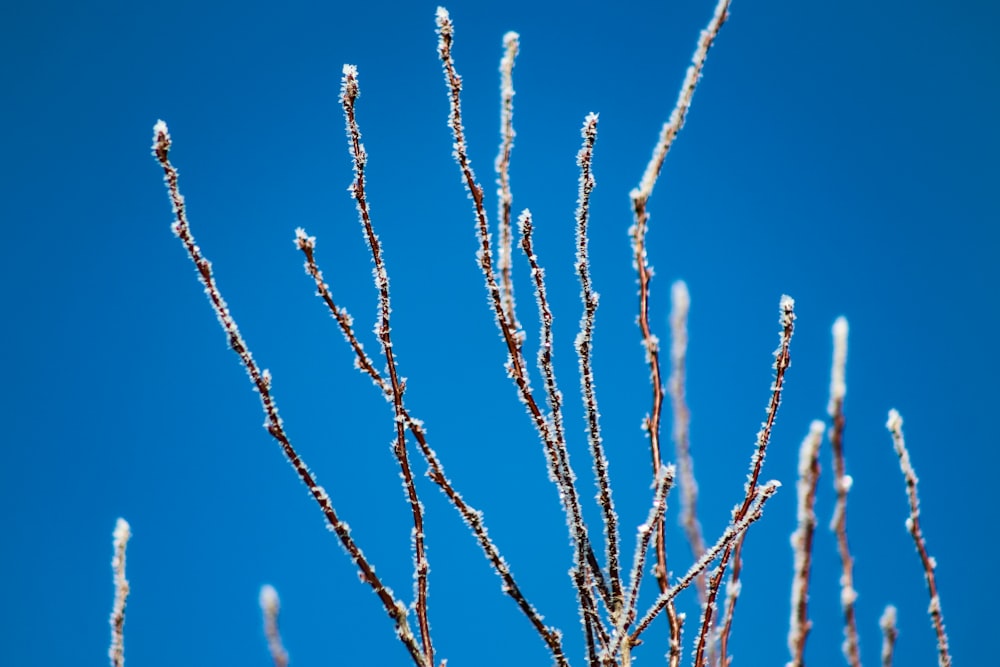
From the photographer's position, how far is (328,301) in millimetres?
1284

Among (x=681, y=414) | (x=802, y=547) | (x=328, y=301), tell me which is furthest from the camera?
(x=681, y=414)

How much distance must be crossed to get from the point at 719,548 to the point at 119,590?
0.96 metres

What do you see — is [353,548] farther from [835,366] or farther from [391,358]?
[835,366]

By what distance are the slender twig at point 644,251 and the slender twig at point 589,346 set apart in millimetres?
92

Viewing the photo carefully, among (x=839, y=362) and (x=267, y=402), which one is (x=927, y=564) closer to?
(x=839, y=362)

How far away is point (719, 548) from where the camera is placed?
1229mm

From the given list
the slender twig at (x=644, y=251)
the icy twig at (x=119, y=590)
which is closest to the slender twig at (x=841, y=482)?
the slender twig at (x=644, y=251)

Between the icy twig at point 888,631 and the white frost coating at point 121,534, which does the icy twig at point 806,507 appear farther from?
the white frost coating at point 121,534

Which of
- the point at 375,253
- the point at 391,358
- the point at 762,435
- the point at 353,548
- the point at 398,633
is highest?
the point at 375,253

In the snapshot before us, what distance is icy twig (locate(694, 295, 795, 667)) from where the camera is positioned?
4.09 ft

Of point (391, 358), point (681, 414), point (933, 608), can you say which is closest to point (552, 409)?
point (391, 358)

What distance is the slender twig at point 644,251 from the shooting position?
3.75 feet

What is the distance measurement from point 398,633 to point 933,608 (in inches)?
34.4

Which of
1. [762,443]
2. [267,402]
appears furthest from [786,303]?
[267,402]
